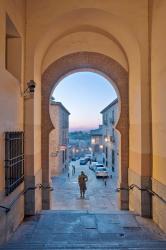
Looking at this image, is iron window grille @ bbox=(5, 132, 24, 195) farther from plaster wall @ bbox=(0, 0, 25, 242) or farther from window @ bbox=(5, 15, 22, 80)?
window @ bbox=(5, 15, 22, 80)

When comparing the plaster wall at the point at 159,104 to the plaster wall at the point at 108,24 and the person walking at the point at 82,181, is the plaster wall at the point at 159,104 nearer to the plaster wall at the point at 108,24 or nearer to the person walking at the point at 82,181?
the plaster wall at the point at 108,24

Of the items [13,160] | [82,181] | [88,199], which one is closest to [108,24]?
[13,160]

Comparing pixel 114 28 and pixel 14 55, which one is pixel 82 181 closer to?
pixel 114 28

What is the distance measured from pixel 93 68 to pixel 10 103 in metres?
3.87

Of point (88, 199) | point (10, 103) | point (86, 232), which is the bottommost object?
point (88, 199)

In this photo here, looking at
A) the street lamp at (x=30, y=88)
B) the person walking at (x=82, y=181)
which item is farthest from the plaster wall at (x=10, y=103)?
the person walking at (x=82, y=181)

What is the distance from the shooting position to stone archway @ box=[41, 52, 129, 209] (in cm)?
812

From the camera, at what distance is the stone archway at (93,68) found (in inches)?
320

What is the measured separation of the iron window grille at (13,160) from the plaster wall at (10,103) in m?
0.13

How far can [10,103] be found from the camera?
543cm

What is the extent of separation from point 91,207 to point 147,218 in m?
4.96

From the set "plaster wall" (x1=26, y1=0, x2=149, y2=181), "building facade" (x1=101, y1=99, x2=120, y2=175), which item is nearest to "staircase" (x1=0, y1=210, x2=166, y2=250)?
"plaster wall" (x1=26, y1=0, x2=149, y2=181)

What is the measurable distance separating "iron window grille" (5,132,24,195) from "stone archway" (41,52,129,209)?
1745 millimetres

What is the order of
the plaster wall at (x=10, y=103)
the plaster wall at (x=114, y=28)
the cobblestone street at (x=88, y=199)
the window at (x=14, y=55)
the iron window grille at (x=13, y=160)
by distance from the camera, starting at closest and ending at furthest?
the plaster wall at (x=10, y=103)
the iron window grille at (x=13, y=160)
the window at (x=14, y=55)
the plaster wall at (x=114, y=28)
the cobblestone street at (x=88, y=199)
